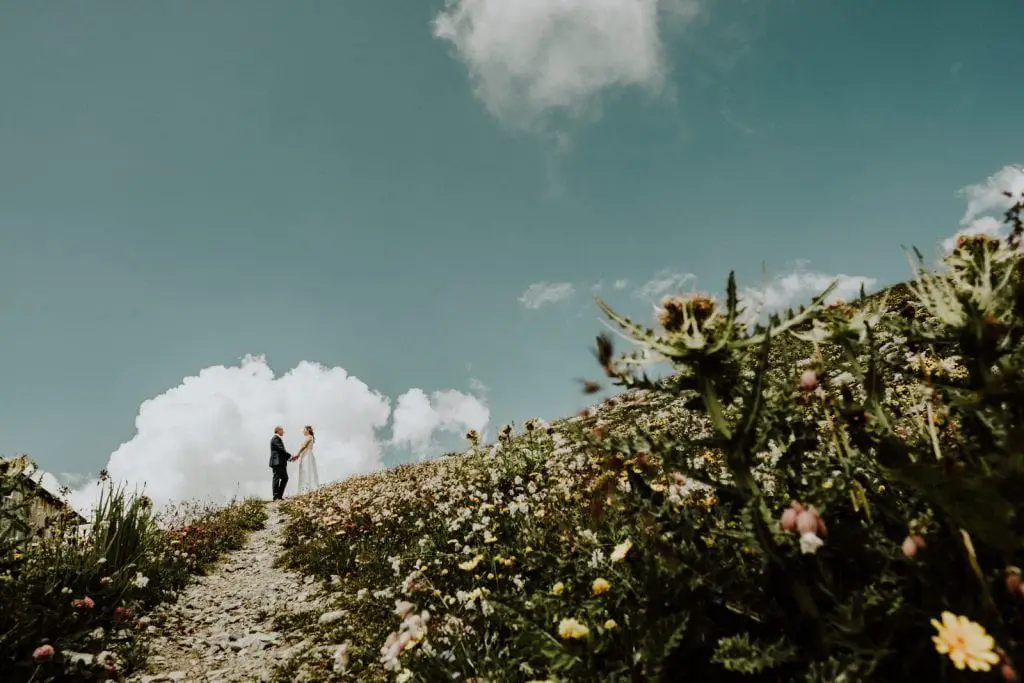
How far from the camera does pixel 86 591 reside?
6.29 meters

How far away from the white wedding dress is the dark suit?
0.65m

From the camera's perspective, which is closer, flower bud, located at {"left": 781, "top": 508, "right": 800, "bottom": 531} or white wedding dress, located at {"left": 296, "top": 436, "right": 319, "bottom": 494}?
flower bud, located at {"left": 781, "top": 508, "right": 800, "bottom": 531}

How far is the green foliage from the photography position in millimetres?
5133

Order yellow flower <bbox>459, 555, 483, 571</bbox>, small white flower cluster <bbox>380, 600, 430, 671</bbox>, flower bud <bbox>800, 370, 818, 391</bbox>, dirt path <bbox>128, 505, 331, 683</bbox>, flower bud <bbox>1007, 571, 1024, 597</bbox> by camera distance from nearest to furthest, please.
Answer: flower bud <bbox>1007, 571, 1024, 597</bbox>
flower bud <bbox>800, 370, 818, 391</bbox>
small white flower cluster <bbox>380, 600, 430, 671</bbox>
yellow flower <bbox>459, 555, 483, 571</bbox>
dirt path <bbox>128, 505, 331, 683</bbox>

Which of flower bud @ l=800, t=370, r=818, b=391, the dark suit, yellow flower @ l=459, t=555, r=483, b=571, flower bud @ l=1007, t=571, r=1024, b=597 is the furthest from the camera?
the dark suit

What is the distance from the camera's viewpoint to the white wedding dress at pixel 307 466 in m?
21.8

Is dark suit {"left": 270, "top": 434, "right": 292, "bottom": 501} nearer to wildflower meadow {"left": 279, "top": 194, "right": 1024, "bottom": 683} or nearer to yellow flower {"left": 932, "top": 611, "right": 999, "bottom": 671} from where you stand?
wildflower meadow {"left": 279, "top": 194, "right": 1024, "bottom": 683}

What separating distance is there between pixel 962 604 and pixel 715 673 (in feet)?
3.22

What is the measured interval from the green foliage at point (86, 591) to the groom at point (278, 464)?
464 inches

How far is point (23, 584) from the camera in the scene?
573 cm

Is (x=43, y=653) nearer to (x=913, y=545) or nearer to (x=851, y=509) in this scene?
(x=851, y=509)

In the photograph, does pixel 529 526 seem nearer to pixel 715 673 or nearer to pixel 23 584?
pixel 715 673

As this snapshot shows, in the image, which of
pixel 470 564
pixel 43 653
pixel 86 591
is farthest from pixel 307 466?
pixel 470 564

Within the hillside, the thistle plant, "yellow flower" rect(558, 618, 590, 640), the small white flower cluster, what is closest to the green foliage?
the small white flower cluster
